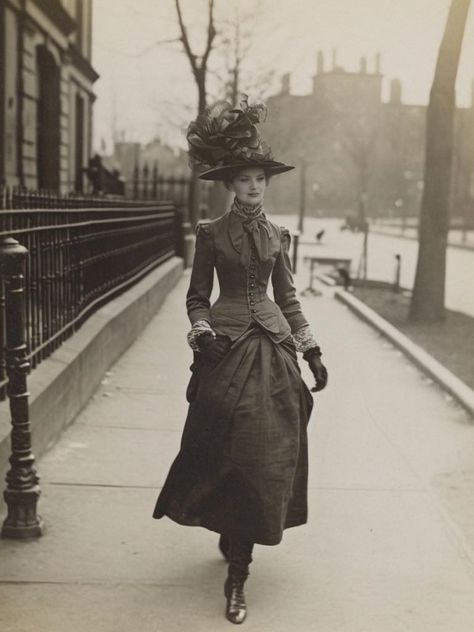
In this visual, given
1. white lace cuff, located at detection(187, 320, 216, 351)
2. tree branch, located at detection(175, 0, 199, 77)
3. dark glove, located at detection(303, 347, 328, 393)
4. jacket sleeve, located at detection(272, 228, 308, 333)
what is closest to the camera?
white lace cuff, located at detection(187, 320, 216, 351)

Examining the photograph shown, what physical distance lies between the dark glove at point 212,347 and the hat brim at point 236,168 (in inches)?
26.1

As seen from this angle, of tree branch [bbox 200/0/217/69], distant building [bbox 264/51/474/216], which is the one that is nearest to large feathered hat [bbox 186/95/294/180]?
tree branch [bbox 200/0/217/69]

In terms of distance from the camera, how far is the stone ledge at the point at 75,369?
5891mm

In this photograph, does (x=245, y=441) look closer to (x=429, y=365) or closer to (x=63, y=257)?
(x=63, y=257)

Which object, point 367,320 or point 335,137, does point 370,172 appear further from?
point 367,320

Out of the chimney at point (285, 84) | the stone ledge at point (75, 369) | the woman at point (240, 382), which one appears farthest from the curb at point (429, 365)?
the chimney at point (285, 84)

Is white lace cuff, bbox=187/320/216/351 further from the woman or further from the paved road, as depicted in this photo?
the paved road

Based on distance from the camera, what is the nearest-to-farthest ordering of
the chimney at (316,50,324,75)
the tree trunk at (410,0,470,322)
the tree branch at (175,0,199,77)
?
1. the tree trunk at (410,0,470,322)
2. the tree branch at (175,0,199,77)
3. the chimney at (316,50,324,75)

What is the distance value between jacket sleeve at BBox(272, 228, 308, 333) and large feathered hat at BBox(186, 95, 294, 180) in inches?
14.2

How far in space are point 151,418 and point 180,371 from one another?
2.12m

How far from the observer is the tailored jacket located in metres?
4.09

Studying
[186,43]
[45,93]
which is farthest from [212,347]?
[186,43]

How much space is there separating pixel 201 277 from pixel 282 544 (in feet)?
4.91

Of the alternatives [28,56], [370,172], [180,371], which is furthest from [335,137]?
[180,371]
